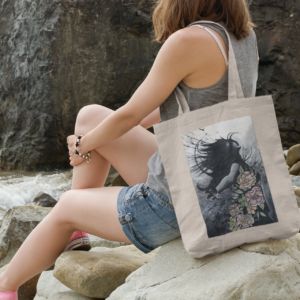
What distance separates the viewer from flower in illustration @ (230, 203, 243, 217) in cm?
103

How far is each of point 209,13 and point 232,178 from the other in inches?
22.5

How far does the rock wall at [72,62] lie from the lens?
6.18 m

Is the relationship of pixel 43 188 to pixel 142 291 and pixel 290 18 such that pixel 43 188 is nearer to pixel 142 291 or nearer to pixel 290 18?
pixel 142 291

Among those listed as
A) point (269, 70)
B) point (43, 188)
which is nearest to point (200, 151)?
point (43, 188)

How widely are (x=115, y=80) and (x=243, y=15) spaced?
5.60 meters

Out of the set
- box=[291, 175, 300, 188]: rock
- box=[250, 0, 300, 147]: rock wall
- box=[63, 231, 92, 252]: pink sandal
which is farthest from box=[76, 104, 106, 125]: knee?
box=[250, 0, 300, 147]: rock wall

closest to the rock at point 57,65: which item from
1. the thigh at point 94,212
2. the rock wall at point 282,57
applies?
the rock wall at point 282,57

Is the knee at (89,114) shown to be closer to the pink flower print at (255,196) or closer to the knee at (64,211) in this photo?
the knee at (64,211)

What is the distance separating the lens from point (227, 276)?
40.1 inches

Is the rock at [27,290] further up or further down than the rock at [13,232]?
further down

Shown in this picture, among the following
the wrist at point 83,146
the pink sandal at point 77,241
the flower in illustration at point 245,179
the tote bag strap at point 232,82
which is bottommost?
the pink sandal at point 77,241

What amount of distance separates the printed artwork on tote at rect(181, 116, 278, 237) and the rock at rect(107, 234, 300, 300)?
105 millimetres

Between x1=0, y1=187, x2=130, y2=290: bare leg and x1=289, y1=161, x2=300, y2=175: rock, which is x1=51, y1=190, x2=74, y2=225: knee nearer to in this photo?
x1=0, y1=187, x2=130, y2=290: bare leg

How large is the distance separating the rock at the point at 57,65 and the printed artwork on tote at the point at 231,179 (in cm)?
565
